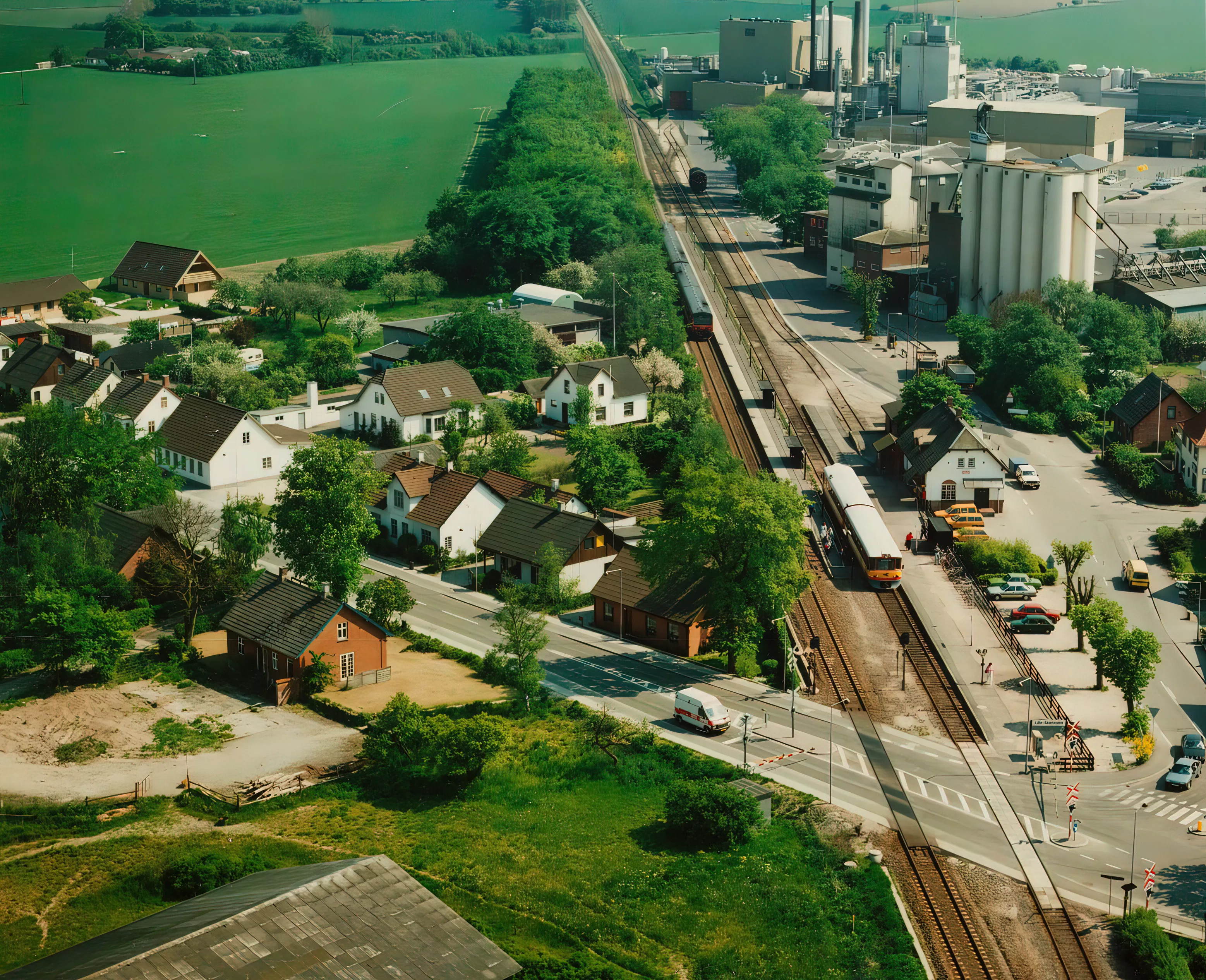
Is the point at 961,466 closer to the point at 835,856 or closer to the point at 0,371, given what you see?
the point at 835,856

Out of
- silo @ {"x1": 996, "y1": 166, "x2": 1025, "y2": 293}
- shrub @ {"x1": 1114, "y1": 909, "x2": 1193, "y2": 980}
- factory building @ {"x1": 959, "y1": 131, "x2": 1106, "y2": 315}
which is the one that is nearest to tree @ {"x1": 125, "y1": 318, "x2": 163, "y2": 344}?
factory building @ {"x1": 959, "y1": 131, "x2": 1106, "y2": 315}

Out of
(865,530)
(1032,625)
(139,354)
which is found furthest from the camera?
(139,354)

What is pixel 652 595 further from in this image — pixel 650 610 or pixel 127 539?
pixel 127 539

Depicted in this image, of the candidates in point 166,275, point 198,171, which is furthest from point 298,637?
point 198,171

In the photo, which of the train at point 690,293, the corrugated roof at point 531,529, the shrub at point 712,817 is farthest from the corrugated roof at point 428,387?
the shrub at point 712,817

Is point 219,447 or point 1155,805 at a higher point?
point 219,447

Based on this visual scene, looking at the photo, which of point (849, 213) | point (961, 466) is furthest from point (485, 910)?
point (849, 213)

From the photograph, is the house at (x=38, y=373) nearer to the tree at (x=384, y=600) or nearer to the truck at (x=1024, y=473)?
the tree at (x=384, y=600)
